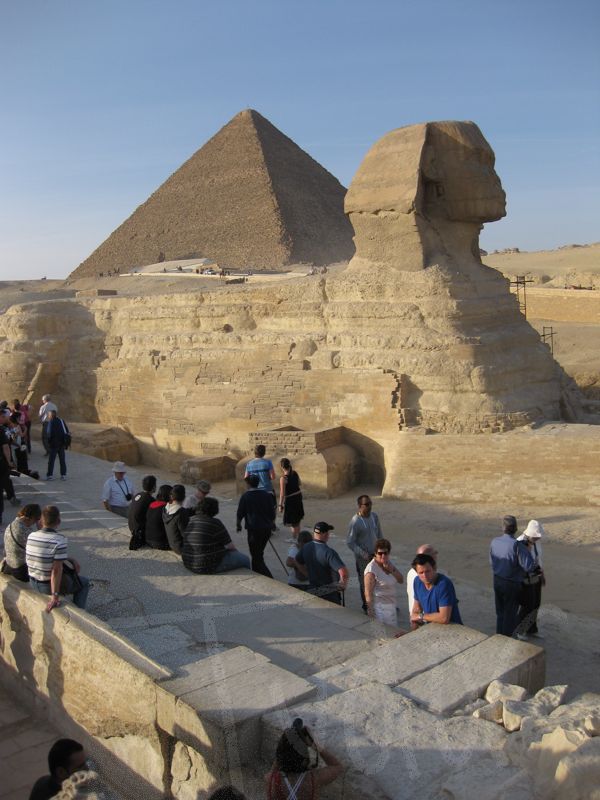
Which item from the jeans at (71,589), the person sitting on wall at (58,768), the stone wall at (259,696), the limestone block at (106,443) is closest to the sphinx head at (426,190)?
the limestone block at (106,443)

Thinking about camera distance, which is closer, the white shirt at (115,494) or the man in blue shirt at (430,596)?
the man in blue shirt at (430,596)

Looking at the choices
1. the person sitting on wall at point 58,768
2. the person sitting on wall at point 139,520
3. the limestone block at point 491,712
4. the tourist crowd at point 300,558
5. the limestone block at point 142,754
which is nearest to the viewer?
the person sitting on wall at point 58,768

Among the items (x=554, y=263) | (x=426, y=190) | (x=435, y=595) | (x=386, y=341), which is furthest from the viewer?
(x=554, y=263)

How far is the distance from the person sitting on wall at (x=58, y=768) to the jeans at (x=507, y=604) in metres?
3.13

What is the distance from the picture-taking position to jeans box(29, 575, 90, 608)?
510 cm

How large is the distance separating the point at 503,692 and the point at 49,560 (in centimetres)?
283

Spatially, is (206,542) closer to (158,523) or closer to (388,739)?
(158,523)

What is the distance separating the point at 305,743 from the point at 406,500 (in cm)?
642

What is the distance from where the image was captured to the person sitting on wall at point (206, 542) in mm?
5754

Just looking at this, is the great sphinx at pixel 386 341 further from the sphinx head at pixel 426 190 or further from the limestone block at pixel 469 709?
the limestone block at pixel 469 709

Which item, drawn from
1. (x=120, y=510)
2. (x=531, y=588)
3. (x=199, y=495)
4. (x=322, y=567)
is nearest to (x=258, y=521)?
(x=199, y=495)

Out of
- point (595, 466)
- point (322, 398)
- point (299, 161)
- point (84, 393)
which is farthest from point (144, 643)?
point (299, 161)

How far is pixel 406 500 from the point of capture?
30.9 ft

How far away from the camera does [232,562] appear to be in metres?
5.94
